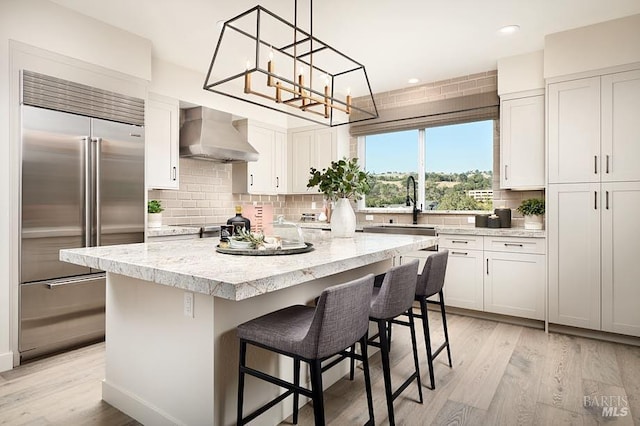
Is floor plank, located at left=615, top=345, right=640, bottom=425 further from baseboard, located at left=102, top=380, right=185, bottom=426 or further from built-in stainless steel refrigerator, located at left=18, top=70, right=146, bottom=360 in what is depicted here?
built-in stainless steel refrigerator, located at left=18, top=70, right=146, bottom=360

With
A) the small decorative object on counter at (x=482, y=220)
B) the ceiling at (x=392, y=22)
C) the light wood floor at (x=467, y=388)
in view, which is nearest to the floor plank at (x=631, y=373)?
the light wood floor at (x=467, y=388)

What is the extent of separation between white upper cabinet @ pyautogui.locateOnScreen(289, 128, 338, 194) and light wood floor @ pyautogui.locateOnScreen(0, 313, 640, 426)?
289 centimetres

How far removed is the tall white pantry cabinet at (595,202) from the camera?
3174 mm

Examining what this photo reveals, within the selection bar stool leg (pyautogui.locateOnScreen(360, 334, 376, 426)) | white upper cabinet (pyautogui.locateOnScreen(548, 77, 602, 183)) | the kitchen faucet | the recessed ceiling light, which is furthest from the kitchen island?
the kitchen faucet

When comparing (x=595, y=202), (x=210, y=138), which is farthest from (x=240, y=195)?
(x=595, y=202)

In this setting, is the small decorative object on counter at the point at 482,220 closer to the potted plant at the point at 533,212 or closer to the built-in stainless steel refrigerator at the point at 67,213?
the potted plant at the point at 533,212

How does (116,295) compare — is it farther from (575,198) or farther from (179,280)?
(575,198)

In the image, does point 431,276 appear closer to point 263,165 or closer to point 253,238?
point 253,238

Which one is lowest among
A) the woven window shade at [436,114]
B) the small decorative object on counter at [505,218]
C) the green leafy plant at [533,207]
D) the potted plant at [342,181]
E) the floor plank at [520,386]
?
the floor plank at [520,386]

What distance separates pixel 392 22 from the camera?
3270mm

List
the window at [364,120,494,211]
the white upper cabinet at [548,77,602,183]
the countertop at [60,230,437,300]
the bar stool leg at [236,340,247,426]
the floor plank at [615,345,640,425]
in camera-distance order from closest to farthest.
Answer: the countertop at [60,230,437,300], the bar stool leg at [236,340,247,426], the floor plank at [615,345,640,425], the white upper cabinet at [548,77,602,183], the window at [364,120,494,211]

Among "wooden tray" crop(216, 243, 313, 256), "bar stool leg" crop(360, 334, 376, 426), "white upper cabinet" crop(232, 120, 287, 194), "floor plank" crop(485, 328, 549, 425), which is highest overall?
"white upper cabinet" crop(232, 120, 287, 194)

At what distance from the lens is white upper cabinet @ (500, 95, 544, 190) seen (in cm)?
380

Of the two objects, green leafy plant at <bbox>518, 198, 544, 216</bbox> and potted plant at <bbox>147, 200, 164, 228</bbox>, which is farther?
potted plant at <bbox>147, 200, 164, 228</bbox>
